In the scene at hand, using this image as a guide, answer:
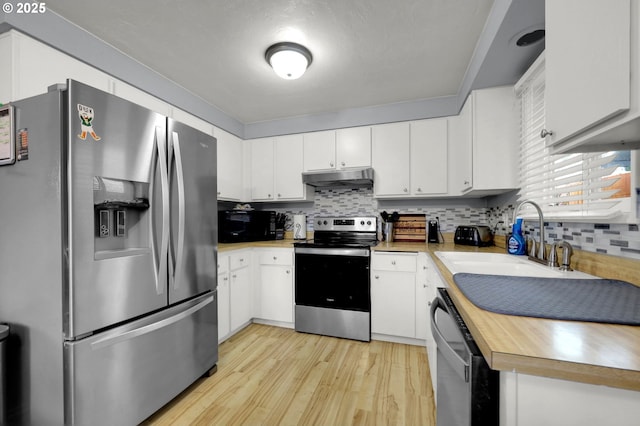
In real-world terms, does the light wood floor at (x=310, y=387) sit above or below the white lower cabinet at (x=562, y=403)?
below

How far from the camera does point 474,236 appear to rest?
2.44 meters

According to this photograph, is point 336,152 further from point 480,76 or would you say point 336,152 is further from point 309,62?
point 480,76

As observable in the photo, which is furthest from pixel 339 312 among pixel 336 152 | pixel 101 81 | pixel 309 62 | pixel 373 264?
pixel 101 81

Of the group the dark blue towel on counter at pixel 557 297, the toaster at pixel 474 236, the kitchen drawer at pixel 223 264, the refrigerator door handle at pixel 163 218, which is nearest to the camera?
the dark blue towel on counter at pixel 557 297

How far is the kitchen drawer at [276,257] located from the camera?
2.71m

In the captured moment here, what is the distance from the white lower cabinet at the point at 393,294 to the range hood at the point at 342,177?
0.80m

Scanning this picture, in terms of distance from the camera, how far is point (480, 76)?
1878mm

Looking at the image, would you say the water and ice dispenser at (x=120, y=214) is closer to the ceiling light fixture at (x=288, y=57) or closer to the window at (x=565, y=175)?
the ceiling light fixture at (x=288, y=57)

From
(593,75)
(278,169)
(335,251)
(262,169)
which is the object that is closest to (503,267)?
(593,75)

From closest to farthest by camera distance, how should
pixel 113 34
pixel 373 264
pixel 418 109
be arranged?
pixel 113 34, pixel 373 264, pixel 418 109

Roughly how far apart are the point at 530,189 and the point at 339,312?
179cm

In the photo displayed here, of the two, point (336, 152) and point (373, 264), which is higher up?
point (336, 152)

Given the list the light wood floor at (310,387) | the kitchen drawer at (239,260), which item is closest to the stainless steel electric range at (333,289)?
the light wood floor at (310,387)

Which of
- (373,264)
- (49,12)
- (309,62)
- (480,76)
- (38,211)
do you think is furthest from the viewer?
(373,264)
